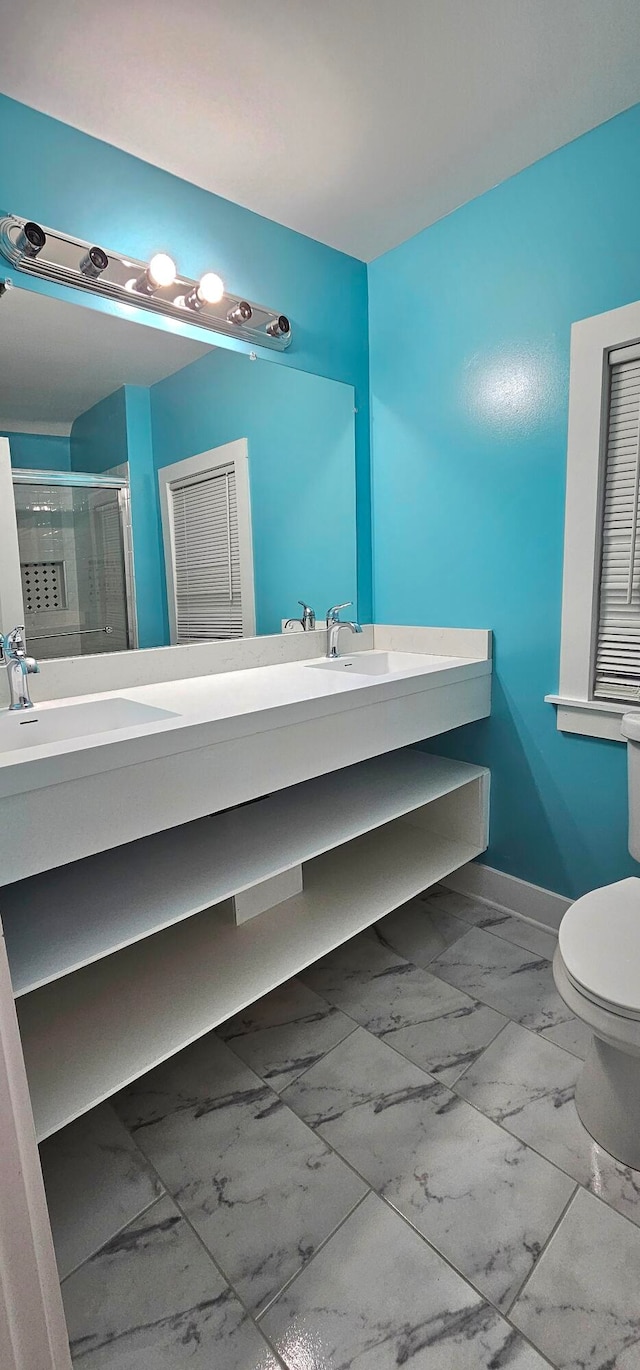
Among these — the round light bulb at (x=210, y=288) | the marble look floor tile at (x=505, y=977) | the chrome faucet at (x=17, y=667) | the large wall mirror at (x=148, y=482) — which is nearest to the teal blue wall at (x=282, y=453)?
the large wall mirror at (x=148, y=482)

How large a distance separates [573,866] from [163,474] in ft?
5.45

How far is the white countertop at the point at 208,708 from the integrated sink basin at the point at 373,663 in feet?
0.11

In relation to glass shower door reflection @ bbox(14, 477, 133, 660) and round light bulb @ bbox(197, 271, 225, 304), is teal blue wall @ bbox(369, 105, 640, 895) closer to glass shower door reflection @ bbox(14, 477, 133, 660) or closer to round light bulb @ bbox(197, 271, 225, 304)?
round light bulb @ bbox(197, 271, 225, 304)

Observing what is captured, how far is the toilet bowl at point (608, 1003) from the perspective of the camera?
110cm

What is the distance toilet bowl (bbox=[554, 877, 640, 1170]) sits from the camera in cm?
110

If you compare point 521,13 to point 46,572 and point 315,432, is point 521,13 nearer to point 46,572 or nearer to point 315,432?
point 315,432

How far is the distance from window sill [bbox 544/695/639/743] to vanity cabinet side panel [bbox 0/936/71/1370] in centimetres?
151

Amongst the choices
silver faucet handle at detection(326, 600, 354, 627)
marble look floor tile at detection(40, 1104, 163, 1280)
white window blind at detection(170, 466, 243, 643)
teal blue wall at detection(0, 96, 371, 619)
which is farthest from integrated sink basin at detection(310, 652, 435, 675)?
marble look floor tile at detection(40, 1104, 163, 1280)

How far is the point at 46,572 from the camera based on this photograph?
1.51 metres

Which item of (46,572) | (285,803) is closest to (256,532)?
(46,572)

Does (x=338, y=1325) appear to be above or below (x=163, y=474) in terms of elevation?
below

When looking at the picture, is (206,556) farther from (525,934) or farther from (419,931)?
(525,934)

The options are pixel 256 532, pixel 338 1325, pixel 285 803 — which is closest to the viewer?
pixel 338 1325

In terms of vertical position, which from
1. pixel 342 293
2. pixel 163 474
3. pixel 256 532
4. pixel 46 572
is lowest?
pixel 46 572
